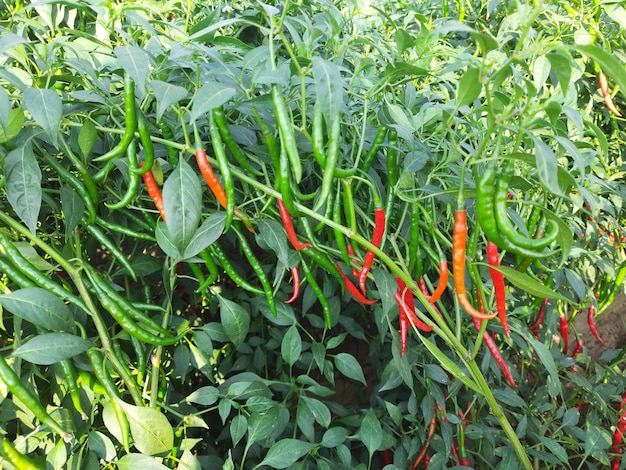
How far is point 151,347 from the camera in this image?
0.98 m

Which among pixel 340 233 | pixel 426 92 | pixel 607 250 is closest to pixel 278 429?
pixel 340 233

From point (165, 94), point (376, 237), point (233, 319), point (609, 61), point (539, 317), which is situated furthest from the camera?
point (539, 317)

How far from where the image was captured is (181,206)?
694 millimetres

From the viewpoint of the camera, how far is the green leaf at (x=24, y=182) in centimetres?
69

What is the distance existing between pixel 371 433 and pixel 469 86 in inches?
30.5

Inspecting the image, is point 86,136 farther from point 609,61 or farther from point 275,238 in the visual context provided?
Result: point 609,61

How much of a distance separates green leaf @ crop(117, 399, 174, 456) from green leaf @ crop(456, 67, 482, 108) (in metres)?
0.65

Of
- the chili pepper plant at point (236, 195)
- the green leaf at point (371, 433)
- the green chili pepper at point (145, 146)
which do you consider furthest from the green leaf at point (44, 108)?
the green leaf at point (371, 433)

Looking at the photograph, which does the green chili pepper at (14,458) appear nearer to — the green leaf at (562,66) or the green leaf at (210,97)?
the green leaf at (210,97)

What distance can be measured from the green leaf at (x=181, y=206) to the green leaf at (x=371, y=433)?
2.10ft

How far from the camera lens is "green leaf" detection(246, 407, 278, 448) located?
1005 millimetres

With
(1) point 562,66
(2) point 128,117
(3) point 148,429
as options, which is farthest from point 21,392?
(1) point 562,66

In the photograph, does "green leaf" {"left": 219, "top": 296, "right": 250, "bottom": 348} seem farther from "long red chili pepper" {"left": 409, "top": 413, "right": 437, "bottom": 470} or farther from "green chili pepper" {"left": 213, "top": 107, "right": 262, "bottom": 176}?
"long red chili pepper" {"left": 409, "top": 413, "right": 437, "bottom": 470}

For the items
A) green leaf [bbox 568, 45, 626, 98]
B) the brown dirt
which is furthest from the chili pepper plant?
the brown dirt
